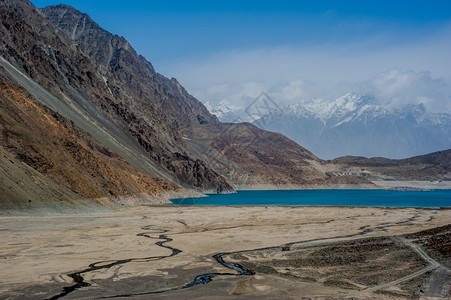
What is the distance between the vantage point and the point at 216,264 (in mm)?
27531

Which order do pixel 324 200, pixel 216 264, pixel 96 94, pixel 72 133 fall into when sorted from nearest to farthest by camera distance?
pixel 216 264 < pixel 72 133 < pixel 324 200 < pixel 96 94

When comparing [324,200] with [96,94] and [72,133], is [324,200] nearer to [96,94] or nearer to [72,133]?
[72,133]

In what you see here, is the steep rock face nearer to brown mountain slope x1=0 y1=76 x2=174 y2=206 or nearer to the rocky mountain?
the rocky mountain

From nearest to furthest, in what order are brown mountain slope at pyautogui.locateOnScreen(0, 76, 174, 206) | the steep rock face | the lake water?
brown mountain slope at pyautogui.locateOnScreen(0, 76, 174, 206), the lake water, the steep rock face

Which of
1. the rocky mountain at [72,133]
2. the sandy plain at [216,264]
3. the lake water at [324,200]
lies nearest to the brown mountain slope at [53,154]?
the rocky mountain at [72,133]

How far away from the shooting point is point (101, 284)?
21953 millimetres

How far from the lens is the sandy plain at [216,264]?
20.6m

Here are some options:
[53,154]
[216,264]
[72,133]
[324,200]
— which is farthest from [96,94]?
[216,264]

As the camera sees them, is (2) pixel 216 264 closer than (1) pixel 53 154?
Yes

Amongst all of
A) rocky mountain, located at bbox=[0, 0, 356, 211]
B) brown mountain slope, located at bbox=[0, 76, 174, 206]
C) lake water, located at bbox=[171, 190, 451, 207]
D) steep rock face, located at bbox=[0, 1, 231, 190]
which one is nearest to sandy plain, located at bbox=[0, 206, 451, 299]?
rocky mountain, located at bbox=[0, 0, 356, 211]

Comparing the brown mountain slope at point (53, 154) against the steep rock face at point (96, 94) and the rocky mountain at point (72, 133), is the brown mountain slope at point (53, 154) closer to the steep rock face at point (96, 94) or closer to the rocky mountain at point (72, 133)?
the rocky mountain at point (72, 133)

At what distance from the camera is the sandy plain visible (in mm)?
20594

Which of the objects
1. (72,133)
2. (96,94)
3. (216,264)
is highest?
(96,94)

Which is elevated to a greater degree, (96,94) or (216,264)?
(96,94)
